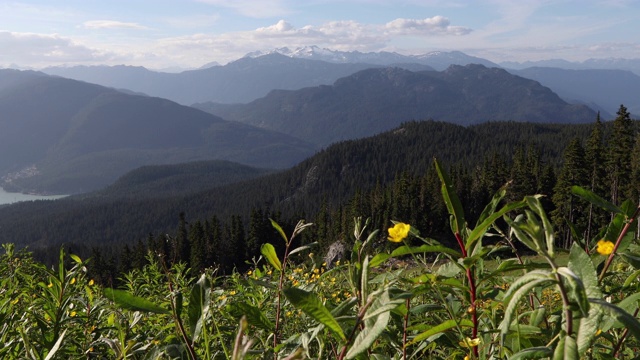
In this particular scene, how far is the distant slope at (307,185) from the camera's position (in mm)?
160250

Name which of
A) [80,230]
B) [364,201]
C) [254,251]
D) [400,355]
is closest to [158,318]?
[400,355]

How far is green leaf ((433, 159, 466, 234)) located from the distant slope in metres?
149

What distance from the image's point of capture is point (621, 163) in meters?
42.3

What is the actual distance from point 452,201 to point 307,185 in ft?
553

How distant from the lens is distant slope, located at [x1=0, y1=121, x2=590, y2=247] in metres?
160

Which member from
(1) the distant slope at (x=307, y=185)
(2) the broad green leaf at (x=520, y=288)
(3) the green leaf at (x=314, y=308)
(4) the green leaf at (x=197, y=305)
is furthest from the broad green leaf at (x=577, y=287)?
(1) the distant slope at (x=307, y=185)

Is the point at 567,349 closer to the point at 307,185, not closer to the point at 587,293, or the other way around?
the point at 587,293

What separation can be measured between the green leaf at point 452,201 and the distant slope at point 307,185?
487 ft

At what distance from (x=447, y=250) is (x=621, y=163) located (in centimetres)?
5010

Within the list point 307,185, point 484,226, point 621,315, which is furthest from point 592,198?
point 307,185

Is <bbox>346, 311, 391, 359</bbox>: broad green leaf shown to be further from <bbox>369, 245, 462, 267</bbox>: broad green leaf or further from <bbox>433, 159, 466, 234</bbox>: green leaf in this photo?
<bbox>433, 159, 466, 234</bbox>: green leaf

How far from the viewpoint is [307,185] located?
557 feet

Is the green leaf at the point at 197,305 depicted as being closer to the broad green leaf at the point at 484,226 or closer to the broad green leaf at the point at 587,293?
the broad green leaf at the point at 484,226

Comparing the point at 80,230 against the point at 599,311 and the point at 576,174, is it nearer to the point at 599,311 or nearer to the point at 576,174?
the point at 576,174
